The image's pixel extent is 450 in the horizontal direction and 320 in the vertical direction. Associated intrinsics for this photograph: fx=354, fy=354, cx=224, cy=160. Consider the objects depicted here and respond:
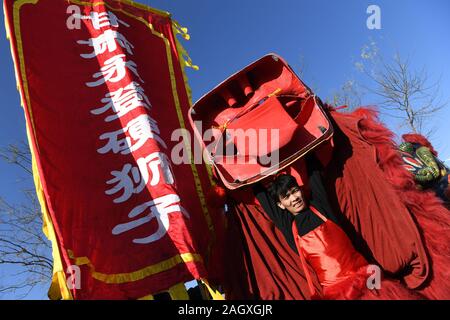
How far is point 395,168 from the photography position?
234cm

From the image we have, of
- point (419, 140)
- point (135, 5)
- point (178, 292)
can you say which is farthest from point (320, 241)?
point (135, 5)

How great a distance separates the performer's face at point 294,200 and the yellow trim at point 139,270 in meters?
0.70

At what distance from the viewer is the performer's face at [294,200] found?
2307 millimetres

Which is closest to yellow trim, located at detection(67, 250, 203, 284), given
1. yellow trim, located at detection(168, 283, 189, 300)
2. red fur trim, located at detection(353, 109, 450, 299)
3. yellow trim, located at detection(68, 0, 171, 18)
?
yellow trim, located at detection(168, 283, 189, 300)

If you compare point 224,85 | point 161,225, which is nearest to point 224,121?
point 224,85

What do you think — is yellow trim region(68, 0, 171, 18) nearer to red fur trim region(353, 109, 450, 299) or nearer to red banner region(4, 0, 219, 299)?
red banner region(4, 0, 219, 299)

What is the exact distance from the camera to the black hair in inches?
91.0

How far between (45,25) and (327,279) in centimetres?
281

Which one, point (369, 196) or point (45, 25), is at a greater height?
point (45, 25)

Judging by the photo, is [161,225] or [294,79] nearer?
[161,225]

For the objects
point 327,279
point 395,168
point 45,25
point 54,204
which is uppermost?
point 45,25

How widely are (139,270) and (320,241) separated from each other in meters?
1.13

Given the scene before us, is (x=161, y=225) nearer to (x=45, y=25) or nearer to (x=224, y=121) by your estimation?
(x=224, y=121)
